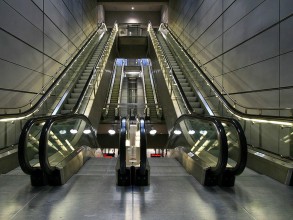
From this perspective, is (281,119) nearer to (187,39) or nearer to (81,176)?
(81,176)

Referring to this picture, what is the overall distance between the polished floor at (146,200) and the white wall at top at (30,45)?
8.98 ft

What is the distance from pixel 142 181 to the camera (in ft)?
11.4

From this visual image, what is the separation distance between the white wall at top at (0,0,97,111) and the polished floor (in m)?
2.74

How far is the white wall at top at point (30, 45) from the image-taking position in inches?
215

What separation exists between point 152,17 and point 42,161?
2320cm

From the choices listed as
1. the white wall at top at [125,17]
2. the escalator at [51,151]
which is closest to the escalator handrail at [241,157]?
the escalator at [51,151]

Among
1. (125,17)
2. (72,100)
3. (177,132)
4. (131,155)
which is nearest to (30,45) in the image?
(72,100)

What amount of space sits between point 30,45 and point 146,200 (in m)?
5.67

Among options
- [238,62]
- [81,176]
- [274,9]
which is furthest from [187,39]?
[81,176]

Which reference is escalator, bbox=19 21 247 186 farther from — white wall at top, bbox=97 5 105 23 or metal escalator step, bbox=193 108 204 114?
white wall at top, bbox=97 5 105 23

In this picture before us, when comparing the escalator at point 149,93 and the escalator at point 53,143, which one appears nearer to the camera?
the escalator at point 53,143

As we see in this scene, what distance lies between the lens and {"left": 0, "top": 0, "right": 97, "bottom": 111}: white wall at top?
545 cm

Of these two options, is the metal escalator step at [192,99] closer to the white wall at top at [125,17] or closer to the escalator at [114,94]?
the escalator at [114,94]

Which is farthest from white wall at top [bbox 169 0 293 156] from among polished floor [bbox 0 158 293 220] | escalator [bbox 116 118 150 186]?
escalator [bbox 116 118 150 186]
